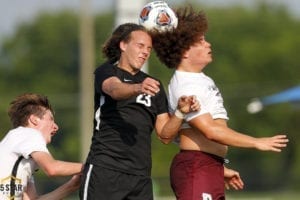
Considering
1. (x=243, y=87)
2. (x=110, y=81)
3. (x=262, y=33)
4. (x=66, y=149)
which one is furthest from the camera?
(x=262, y=33)

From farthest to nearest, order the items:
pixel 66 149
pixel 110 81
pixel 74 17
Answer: pixel 74 17, pixel 66 149, pixel 110 81

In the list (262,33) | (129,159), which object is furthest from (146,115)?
(262,33)

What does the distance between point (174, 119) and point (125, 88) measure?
22.2 inches

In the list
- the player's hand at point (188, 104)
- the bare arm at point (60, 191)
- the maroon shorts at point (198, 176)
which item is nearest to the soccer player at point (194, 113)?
the maroon shorts at point (198, 176)

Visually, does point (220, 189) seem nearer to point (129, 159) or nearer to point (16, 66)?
point (129, 159)

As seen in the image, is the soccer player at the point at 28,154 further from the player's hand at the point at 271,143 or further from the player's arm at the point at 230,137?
the player's hand at the point at 271,143

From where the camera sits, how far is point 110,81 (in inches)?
308

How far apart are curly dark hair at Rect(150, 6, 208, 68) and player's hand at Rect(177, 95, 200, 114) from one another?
0.56 meters

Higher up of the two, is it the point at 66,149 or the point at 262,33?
the point at 262,33

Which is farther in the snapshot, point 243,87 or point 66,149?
point 243,87

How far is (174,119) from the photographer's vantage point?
8.00m

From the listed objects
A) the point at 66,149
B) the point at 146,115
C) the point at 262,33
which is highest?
the point at 146,115

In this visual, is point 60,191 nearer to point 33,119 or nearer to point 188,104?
point 33,119

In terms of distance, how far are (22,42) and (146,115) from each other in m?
50.4
